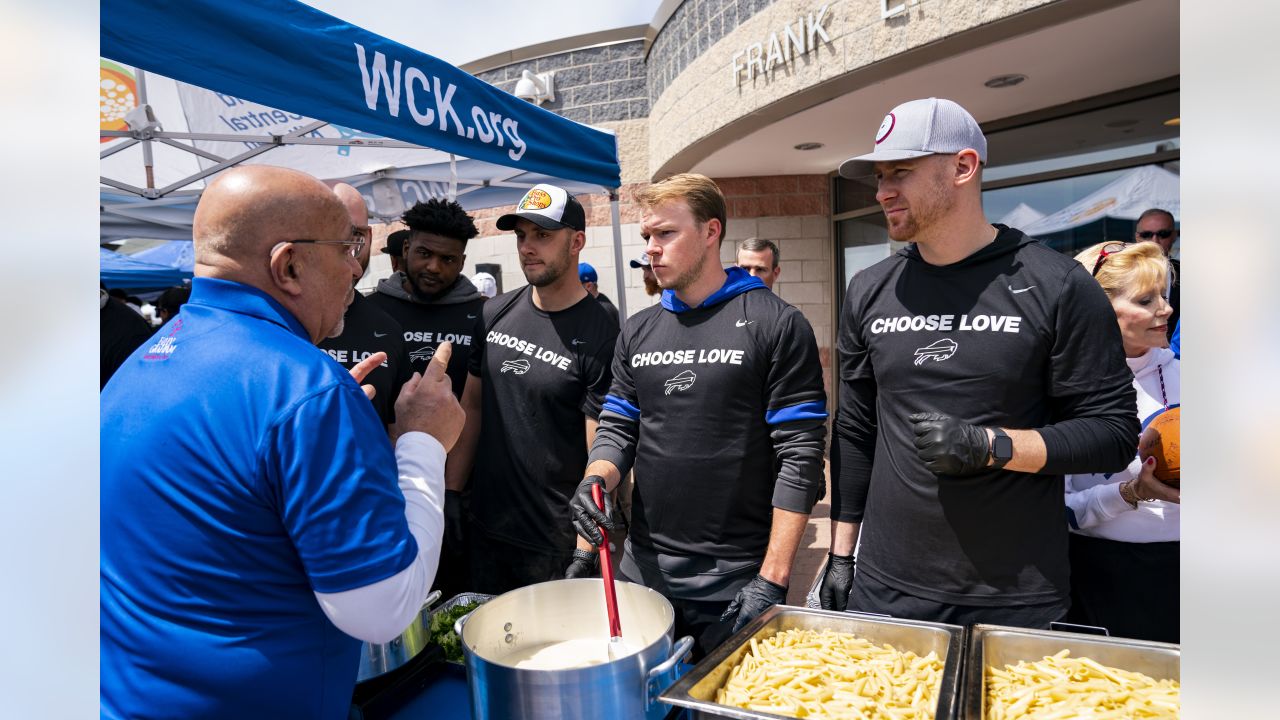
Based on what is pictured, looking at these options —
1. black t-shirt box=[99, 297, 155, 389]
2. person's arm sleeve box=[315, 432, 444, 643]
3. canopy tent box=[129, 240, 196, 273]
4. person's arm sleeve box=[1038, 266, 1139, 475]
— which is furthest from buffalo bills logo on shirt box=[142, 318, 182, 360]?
canopy tent box=[129, 240, 196, 273]

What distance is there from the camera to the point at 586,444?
116 inches

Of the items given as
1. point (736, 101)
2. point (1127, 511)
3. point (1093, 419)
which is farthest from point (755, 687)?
point (736, 101)

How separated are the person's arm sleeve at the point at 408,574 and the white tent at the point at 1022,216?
6.29m

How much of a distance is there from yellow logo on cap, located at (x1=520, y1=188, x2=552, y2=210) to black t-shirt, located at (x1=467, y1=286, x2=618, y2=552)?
41cm

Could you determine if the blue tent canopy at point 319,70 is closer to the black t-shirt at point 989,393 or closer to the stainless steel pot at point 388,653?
the stainless steel pot at point 388,653

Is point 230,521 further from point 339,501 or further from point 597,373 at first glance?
point 597,373

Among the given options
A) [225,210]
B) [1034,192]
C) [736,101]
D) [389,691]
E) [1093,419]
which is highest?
[736,101]

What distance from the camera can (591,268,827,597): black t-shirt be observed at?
2312 mm

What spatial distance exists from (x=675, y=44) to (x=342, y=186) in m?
5.63

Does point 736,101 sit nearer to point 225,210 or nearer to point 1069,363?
point 1069,363

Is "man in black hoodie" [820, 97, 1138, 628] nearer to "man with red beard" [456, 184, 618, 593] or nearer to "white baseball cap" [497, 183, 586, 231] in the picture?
"man with red beard" [456, 184, 618, 593]

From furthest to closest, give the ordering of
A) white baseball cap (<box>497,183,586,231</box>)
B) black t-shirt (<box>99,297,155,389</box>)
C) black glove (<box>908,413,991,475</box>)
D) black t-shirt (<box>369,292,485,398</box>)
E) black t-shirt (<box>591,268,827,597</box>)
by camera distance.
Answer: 1. black t-shirt (<box>99,297,155,389</box>)
2. black t-shirt (<box>369,292,485,398</box>)
3. white baseball cap (<box>497,183,586,231</box>)
4. black t-shirt (<box>591,268,827,597</box>)
5. black glove (<box>908,413,991,475</box>)

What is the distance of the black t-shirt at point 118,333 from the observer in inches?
182
